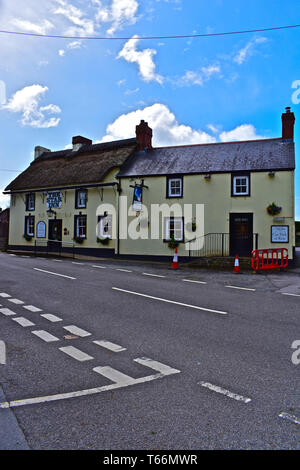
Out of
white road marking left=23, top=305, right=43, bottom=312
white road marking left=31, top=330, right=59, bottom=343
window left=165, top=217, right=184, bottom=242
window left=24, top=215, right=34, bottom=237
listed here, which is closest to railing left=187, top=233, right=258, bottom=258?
window left=165, top=217, right=184, bottom=242

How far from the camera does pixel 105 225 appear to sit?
24.3 metres

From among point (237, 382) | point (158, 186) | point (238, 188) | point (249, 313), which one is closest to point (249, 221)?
point (238, 188)

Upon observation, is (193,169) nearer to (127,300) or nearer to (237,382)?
(127,300)

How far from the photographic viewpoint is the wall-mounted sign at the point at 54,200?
26922 mm

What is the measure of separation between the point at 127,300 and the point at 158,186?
1426 cm

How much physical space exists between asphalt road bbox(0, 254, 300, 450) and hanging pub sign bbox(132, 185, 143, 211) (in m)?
12.7

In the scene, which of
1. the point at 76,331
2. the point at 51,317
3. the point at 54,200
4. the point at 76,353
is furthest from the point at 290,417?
the point at 54,200

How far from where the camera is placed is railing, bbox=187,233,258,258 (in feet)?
65.2

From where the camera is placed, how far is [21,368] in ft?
14.4

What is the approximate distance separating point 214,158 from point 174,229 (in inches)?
209

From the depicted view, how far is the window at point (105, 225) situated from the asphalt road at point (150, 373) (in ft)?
49.9

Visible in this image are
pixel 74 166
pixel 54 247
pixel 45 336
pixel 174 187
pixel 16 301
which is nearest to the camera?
pixel 45 336

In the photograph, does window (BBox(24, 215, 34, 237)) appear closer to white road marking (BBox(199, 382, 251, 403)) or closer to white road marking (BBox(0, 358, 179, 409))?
white road marking (BBox(0, 358, 179, 409))

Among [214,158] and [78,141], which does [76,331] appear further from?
[78,141]
